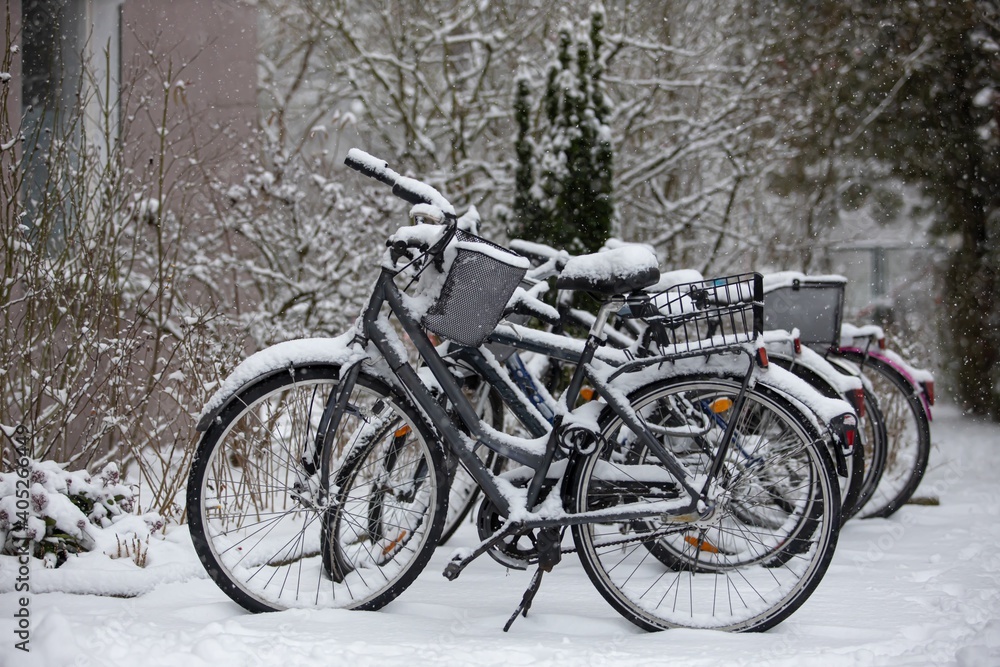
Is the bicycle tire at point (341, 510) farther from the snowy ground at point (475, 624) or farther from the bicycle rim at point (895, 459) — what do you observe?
the bicycle rim at point (895, 459)

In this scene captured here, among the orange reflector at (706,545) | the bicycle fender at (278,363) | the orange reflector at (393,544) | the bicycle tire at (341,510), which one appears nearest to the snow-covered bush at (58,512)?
the bicycle tire at (341,510)

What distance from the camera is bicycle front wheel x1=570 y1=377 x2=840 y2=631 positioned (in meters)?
2.46

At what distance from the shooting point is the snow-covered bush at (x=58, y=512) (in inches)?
108

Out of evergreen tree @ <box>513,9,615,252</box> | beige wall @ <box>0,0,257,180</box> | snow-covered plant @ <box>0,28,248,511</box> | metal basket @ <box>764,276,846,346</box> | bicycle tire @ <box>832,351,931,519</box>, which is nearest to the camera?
snow-covered plant @ <box>0,28,248,511</box>

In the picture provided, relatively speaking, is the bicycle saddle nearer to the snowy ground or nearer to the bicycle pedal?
the bicycle pedal

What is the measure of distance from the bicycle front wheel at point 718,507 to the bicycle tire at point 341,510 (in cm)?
52

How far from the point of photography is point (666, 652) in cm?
230

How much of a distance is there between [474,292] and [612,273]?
1.35ft

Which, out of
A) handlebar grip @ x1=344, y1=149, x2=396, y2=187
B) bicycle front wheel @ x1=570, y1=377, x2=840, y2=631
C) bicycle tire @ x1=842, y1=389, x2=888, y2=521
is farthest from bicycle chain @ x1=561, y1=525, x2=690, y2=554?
bicycle tire @ x1=842, y1=389, x2=888, y2=521

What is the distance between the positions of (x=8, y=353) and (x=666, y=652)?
8.31 feet

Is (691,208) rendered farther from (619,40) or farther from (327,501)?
(327,501)

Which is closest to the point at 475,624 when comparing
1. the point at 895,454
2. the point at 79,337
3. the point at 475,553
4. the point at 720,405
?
the point at 475,553

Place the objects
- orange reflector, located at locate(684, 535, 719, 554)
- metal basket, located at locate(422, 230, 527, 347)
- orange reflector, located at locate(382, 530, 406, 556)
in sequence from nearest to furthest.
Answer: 1. metal basket, located at locate(422, 230, 527, 347)
2. orange reflector, located at locate(382, 530, 406, 556)
3. orange reflector, located at locate(684, 535, 719, 554)

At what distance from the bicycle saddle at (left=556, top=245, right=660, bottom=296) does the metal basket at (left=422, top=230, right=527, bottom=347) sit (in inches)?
7.7
